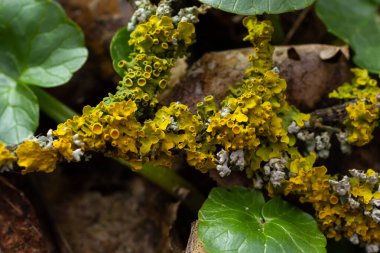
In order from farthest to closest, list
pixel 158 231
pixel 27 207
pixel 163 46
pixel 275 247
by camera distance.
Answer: pixel 158 231 < pixel 27 207 < pixel 163 46 < pixel 275 247

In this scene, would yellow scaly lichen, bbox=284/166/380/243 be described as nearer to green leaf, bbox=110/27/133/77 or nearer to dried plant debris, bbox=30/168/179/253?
dried plant debris, bbox=30/168/179/253

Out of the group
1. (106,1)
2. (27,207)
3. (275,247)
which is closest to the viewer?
(275,247)

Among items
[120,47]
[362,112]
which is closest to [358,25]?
[362,112]

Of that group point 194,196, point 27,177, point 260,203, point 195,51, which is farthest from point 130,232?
point 195,51

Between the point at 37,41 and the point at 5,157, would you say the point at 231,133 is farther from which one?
the point at 37,41

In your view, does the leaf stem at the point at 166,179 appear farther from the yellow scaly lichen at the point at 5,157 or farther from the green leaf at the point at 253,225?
the yellow scaly lichen at the point at 5,157

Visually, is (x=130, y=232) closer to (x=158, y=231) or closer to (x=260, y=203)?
(x=158, y=231)
